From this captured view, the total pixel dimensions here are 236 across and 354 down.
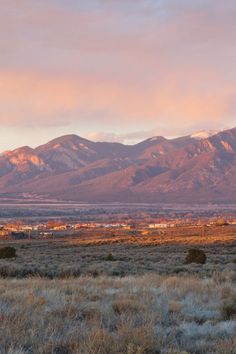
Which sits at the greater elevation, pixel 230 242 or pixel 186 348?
pixel 186 348

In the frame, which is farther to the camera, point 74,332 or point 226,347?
point 74,332

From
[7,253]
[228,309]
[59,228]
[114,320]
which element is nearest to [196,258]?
[7,253]

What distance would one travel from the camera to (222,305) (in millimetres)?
10320

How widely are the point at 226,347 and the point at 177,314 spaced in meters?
2.80

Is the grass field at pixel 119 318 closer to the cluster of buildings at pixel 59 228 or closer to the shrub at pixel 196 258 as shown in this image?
the shrub at pixel 196 258

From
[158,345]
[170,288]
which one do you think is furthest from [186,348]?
[170,288]

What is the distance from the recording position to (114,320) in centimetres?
852

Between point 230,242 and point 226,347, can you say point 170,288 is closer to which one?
point 226,347

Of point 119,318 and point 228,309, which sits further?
point 228,309

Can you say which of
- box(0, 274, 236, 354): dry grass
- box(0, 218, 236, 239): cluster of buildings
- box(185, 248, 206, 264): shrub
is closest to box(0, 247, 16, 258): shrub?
box(185, 248, 206, 264): shrub

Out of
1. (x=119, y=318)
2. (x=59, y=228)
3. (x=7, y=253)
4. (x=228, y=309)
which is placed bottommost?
(x=59, y=228)

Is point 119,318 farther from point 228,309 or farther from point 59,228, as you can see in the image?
point 59,228

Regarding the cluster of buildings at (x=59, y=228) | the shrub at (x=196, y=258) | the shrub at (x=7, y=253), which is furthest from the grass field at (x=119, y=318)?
the cluster of buildings at (x=59, y=228)

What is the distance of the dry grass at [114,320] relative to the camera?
6531 mm
